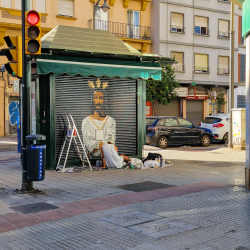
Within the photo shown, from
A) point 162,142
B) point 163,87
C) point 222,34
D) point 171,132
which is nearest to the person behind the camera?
point 162,142

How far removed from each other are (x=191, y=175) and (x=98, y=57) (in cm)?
421

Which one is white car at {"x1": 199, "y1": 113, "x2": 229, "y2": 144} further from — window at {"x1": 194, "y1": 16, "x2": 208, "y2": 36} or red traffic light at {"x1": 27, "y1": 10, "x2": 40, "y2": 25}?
red traffic light at {"x1": 27, "y1": 10, "x2": 40, "y2": 25}

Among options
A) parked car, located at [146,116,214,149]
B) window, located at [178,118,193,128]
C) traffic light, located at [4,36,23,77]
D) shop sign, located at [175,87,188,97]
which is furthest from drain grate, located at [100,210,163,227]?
shop sign, located at [175,87,188,97]

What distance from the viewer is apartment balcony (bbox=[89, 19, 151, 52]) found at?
3003 cm

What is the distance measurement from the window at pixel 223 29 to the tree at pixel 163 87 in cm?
840

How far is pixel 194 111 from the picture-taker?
113 ft

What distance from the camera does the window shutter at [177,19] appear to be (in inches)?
1277

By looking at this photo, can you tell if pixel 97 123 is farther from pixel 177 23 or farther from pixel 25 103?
pixel 177 23

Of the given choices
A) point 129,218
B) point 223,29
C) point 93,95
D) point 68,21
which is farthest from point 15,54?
point 223,29

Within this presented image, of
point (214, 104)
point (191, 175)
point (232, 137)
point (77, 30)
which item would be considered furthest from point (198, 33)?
point (191, 175)

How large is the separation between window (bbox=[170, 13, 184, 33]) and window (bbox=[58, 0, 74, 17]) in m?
8.39

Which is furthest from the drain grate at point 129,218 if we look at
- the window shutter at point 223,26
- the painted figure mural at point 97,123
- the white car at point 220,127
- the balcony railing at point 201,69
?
the window shutter at point 223,26

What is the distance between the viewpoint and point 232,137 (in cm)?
1752

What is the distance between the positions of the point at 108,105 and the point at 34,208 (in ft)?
19.0
